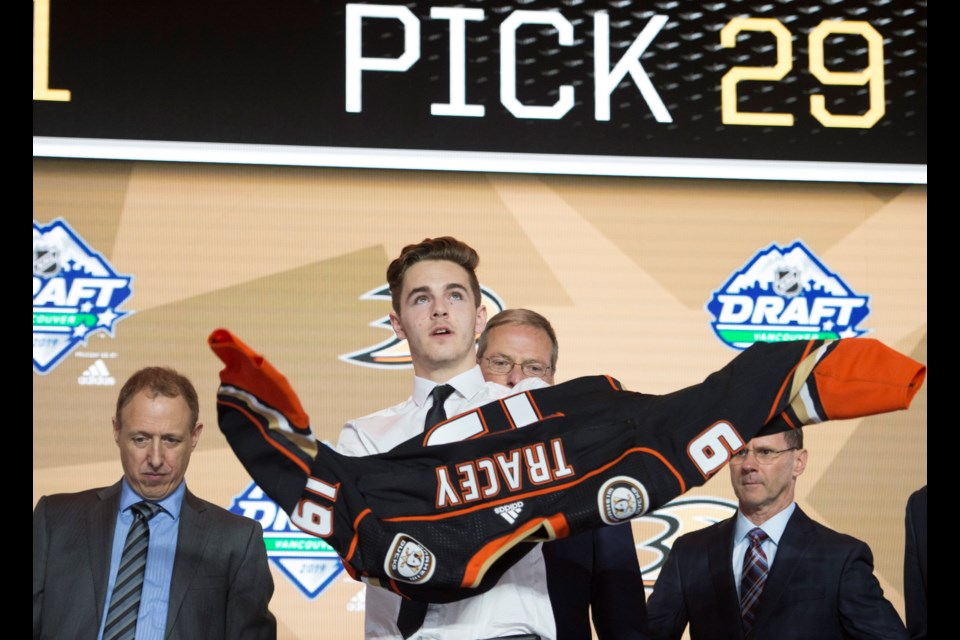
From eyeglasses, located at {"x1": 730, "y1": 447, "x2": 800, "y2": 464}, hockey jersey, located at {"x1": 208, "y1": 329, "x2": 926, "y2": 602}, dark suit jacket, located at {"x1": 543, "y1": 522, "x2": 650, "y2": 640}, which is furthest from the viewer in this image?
eyeglasses, located at {"x1": 730, "y1": 447, "x2": 800, "y2": 464}

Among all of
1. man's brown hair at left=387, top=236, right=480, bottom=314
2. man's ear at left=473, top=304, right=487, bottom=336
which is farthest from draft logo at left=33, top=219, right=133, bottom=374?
man's ear at left=473, top=304, right=487, bottom=336

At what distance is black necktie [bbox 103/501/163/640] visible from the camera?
7.52 ft

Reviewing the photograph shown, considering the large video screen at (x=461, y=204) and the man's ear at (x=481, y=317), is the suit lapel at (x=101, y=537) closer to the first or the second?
the large video screen at (x=461, y=204)

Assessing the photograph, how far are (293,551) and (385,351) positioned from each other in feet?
1.70

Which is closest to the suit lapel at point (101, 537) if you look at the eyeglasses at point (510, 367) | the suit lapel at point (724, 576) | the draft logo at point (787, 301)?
the eyeglasses at point (510, 367)

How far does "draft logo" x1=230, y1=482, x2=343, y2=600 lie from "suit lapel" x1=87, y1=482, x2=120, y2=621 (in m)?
0.43

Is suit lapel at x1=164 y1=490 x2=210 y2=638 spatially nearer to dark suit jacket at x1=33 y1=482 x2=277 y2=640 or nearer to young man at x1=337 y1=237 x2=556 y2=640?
dark suit jacket at x1=33 y1=482 x2=277 y2=640

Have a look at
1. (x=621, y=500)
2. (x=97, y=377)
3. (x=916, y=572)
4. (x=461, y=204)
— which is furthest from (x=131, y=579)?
(x=916, y=572)

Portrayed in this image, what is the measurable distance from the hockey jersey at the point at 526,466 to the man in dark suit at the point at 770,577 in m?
0.67

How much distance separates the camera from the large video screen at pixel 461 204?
9.31 ft

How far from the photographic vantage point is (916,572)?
2.58 metres

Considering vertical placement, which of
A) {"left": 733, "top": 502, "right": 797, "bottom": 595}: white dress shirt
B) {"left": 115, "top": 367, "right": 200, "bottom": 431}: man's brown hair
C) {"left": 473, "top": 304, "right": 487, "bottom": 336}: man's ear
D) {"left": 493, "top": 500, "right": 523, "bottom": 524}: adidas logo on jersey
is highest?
{"left": 473, "top": 304, "right": 487, "bottom": 336}: man's ear

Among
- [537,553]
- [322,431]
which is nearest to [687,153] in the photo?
[322,431]

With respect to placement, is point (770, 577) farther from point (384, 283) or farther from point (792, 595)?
point (384, 283)
